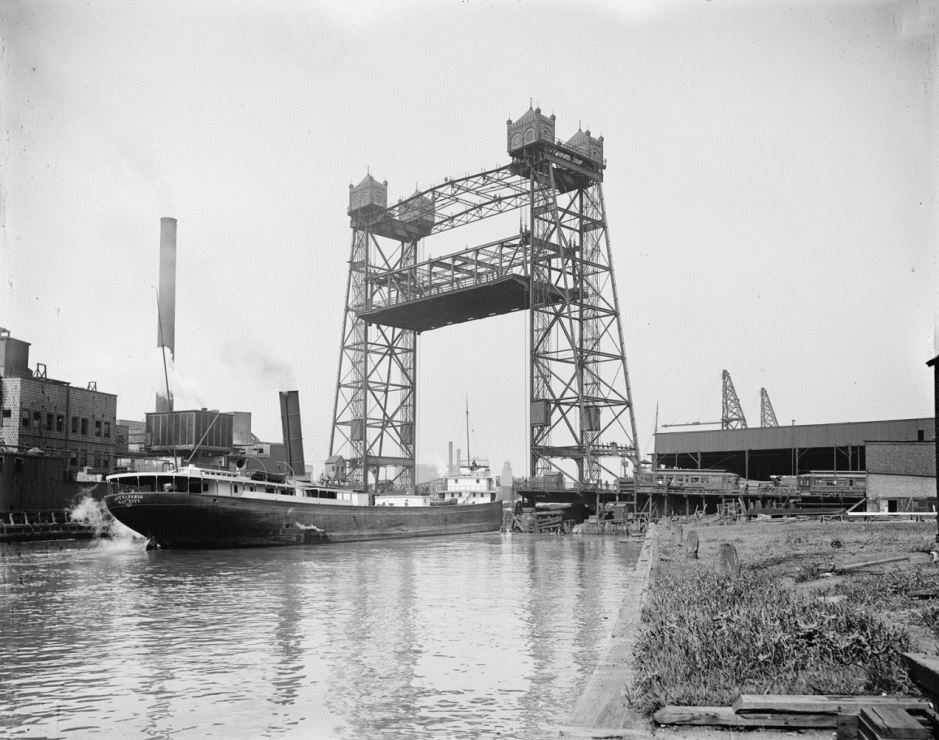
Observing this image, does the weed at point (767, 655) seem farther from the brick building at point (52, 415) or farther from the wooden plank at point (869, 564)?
the brick building at point (52, 415)

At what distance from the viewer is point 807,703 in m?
6.59

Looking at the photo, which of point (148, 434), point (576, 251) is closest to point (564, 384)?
point (576, 251)

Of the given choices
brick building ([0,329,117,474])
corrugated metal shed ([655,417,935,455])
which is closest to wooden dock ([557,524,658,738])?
brick building ([0,329,117,474])

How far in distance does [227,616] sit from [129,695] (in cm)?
820

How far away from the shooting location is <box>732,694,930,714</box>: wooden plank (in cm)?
648

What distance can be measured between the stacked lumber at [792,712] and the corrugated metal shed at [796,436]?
6345 cm

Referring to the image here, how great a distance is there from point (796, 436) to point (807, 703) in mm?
73109

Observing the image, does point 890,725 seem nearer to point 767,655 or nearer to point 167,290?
point 767,655

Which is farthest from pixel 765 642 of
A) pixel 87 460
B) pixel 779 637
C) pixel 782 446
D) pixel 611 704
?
pixel 782 446

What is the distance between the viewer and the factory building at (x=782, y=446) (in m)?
68.6

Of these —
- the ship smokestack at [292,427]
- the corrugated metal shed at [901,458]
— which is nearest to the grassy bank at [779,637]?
the corrugated metal shed at [901,458]

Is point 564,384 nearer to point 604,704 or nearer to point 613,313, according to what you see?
point 613,313

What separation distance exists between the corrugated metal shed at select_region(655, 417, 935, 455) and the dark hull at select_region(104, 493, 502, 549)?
105ft

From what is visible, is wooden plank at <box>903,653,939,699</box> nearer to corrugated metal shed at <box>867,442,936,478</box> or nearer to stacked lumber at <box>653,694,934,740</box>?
stacked lumber at <box>653,694,934,740</box>
